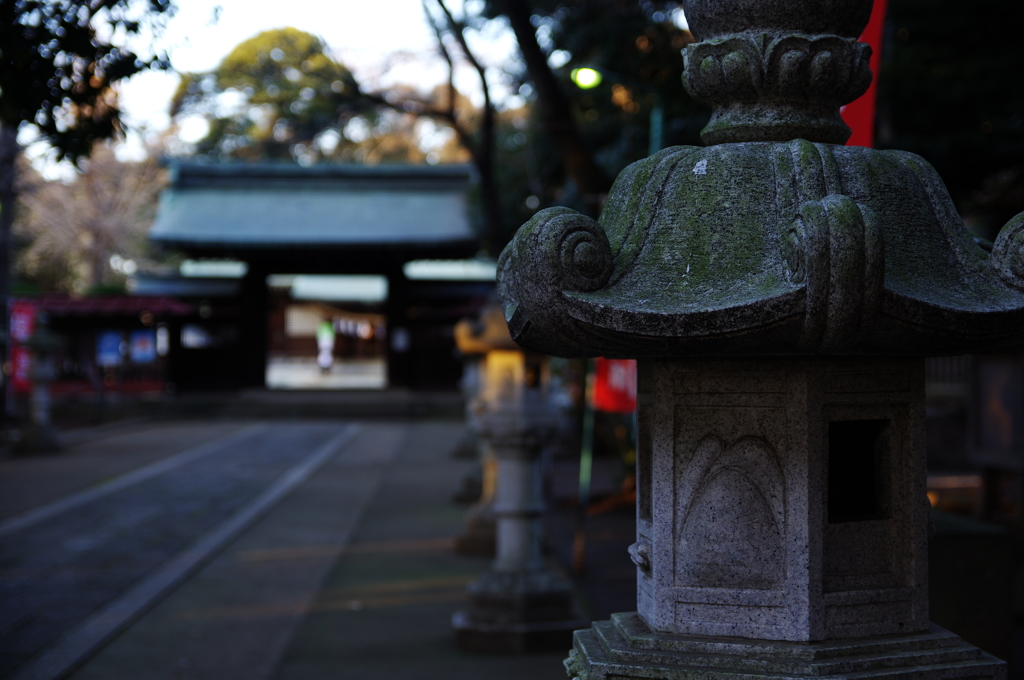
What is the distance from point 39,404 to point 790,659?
16115mm

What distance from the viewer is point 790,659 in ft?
7.16

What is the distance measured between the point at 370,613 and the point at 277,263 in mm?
20070

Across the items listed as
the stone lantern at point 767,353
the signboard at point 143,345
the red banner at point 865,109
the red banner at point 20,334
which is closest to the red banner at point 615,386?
the red banner at point 865,109

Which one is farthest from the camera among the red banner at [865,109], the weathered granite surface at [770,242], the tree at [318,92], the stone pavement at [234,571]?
the tree at [318,92]

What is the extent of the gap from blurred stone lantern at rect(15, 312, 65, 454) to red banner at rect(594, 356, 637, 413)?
11.5 m

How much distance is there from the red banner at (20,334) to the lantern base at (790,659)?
16.4m

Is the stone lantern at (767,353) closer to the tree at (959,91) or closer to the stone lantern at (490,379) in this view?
the stone lantern at (490,379)

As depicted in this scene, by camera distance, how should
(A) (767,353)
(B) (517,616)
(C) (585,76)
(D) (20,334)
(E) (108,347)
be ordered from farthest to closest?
(E) (108,347), (D) (20,334), (C) (585,76), (B) (517,616), (A) (767,353)

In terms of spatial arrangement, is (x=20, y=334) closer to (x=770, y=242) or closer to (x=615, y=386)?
(x=615, y=386)

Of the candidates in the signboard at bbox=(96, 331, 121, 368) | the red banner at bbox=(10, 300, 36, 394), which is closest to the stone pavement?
the red banner at bbox=(10, 300, 36, 394)

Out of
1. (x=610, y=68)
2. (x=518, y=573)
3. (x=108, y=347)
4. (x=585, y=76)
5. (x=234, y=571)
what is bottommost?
(x=234, y=571)

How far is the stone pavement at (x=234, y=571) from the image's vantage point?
5598 millimetres

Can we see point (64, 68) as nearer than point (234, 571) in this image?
Yes

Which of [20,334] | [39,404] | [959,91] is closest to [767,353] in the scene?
[959,91]
